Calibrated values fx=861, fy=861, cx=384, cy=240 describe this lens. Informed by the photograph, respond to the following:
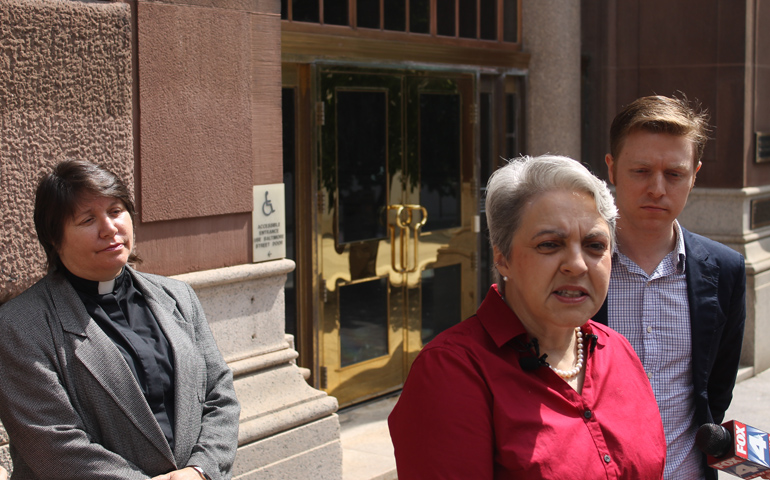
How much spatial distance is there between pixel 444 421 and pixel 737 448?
990 millimetres

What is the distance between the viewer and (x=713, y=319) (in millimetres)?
2664

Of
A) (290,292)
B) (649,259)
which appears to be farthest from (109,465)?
(290,292)

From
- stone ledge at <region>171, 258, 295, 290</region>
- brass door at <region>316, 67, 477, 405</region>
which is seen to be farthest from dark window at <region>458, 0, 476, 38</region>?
stone ledge at <region>171, 258, 295, 290</region>

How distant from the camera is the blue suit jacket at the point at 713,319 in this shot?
2.63 m

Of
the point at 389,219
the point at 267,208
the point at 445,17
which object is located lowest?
the point at 389,219

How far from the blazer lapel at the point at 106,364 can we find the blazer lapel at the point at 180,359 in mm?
92

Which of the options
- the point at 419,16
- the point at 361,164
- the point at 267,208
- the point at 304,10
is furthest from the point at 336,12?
the point at 267,208

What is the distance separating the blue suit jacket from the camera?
263 cm

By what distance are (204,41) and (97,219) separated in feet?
4.88

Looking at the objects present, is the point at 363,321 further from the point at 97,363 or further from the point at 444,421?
the point at 444,421

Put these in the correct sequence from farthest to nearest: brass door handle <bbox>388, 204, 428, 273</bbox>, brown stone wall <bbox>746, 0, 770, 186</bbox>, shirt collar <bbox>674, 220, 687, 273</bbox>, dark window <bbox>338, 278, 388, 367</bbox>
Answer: brown stone wall <bbox>746, 0, 770, 186</bbox> → brass door handle <bbox>388, 204, 428, 273</bbox> → dark window <bbox>338, 278, 388, 367</bbox> → shirt collar <bbox>674, 220, 687, 273</bbox>

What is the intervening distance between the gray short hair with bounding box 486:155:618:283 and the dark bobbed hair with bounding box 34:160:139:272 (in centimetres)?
117

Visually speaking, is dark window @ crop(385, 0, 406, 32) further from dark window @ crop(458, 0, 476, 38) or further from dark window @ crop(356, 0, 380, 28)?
dark window @ crop(458, 0, 476, 38)

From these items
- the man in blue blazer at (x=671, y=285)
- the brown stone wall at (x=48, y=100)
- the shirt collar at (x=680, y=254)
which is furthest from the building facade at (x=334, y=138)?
the shirt collar at (x=680, y=254)
